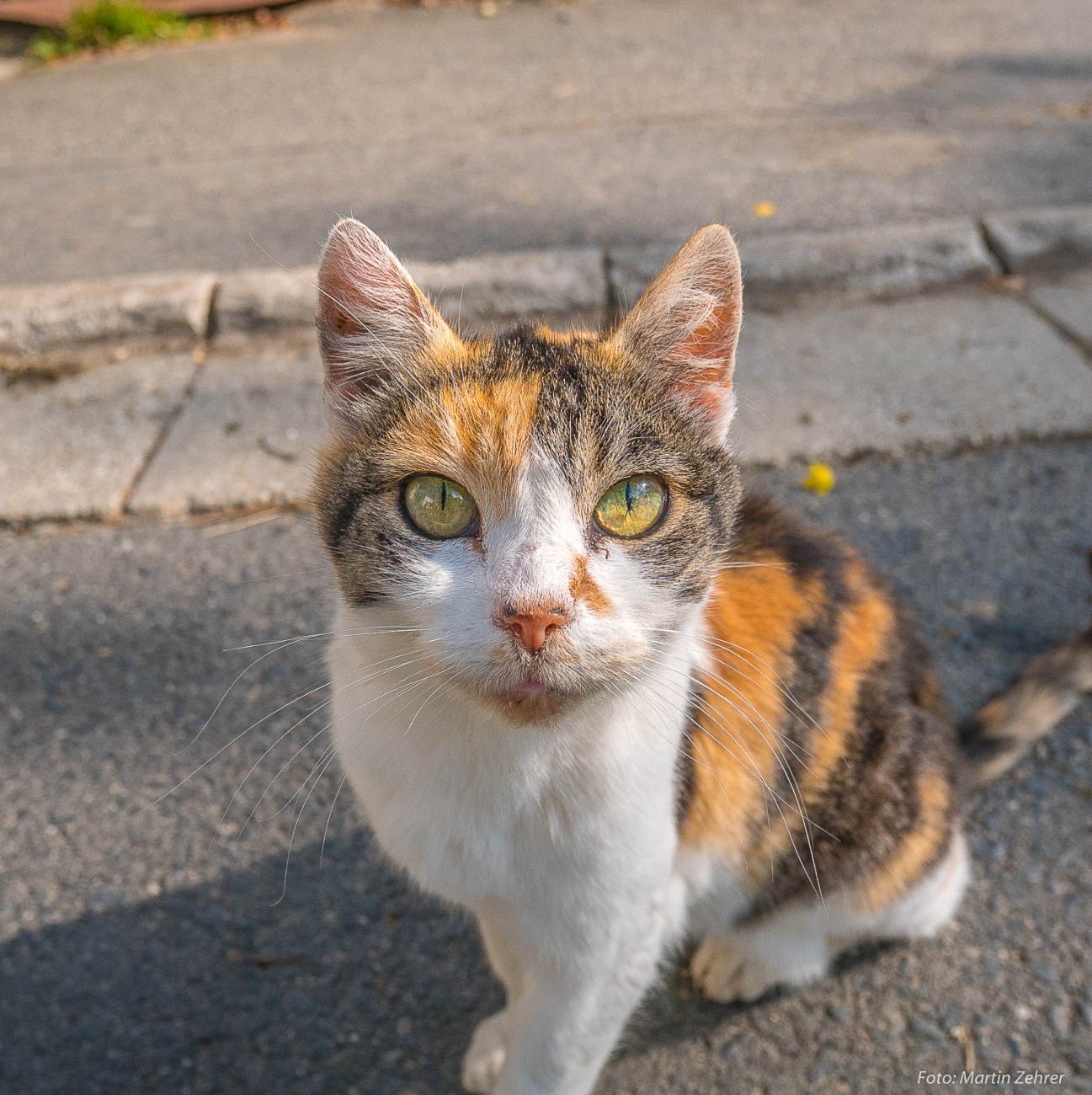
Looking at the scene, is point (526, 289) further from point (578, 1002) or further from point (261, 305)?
point (578, 1002)

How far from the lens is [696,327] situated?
5.01 feet

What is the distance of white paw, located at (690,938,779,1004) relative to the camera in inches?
76.5

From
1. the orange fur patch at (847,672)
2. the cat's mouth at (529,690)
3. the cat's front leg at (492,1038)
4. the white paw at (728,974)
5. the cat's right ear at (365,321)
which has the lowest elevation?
the white paw at (728,974)

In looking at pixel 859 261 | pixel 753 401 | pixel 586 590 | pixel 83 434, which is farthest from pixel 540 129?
pixel 586 590

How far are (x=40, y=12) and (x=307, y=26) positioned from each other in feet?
6.93

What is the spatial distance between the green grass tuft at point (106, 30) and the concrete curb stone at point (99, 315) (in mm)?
4630

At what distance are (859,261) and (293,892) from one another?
328 centimetres

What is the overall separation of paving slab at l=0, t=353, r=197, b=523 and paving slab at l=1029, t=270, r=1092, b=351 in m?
3.51

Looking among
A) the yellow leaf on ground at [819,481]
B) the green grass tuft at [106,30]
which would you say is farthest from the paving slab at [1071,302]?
the green grass tuft at [106,30]

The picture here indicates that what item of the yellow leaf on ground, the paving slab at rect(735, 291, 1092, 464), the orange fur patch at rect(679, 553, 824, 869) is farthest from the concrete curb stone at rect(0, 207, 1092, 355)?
the orange fur patch at rect(679, 553, 824, 869)

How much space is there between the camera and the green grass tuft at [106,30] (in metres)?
7.26

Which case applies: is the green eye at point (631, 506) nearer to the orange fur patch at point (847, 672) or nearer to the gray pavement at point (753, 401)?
the orange fur patch at point (847, 672)

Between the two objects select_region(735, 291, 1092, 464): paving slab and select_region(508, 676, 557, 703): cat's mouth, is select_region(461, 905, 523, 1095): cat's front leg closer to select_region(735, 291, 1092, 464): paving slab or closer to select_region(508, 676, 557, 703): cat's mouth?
select_region(508, 676, 557, 703): cat's mouth

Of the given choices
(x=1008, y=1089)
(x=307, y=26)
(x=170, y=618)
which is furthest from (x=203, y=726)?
(x=307, y=26)
